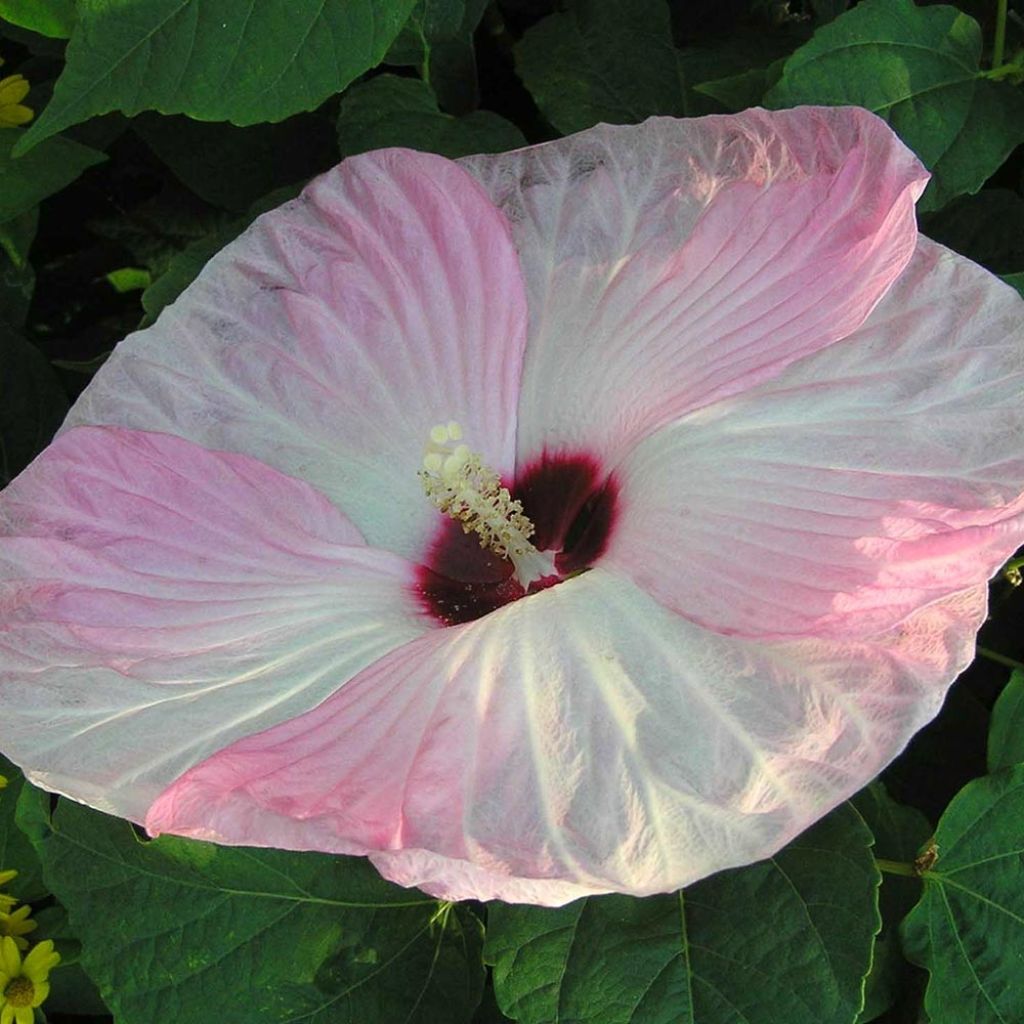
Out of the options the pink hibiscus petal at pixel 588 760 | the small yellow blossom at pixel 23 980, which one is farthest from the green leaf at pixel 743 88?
the small yellow blossom at pixel 23 980

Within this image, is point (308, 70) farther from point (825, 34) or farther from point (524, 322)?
point (825, 34)

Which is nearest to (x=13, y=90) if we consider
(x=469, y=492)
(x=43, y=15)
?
(x=43, y=15)

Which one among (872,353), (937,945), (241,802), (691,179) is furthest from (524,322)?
(937,945)

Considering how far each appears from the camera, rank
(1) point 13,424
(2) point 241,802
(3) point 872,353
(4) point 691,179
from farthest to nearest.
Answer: (1) point 13,424
(4) point 691,179
(3) point 872,353
(2) point 241,802

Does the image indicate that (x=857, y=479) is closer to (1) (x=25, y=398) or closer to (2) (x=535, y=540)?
(2) (x=535, y=540)

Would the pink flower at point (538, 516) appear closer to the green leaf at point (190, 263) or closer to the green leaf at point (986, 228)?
the green leaf at point (190, 263)

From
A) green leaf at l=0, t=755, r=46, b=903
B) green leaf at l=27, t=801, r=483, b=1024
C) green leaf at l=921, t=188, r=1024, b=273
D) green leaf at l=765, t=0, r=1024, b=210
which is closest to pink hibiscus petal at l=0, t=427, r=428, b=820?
green leaf at l=27, t=801, r=483, b=1024
